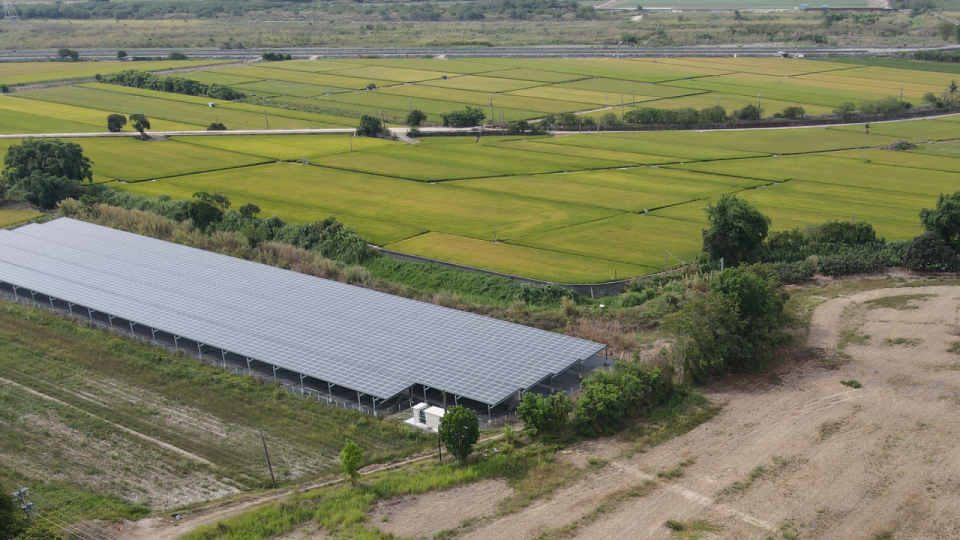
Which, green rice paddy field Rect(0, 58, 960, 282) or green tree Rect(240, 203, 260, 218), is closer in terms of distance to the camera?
green rice paddy field Rect(0, 58, 960, 282)

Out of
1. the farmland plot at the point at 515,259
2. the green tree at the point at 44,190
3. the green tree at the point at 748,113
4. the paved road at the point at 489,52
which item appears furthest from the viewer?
the paved road at the point at 489,52

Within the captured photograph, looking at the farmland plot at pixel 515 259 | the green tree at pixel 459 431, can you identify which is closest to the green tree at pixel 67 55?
the farmland plot at pixel 515 259

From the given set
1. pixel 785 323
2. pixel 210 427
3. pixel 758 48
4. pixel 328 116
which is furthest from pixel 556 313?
pixel 758 48

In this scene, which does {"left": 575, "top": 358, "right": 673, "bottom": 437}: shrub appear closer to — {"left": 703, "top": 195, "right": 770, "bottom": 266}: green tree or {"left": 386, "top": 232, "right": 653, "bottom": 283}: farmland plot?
{"left": 386, "top": 232, "right": 653, "bottom": 283}: farmland plot

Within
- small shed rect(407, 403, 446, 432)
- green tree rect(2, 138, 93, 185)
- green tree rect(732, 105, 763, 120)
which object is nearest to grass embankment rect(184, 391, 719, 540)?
small shed rect(407, 403, 446, 432)

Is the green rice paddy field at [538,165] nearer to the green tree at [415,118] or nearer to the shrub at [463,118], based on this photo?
the shrub at [463,118]
